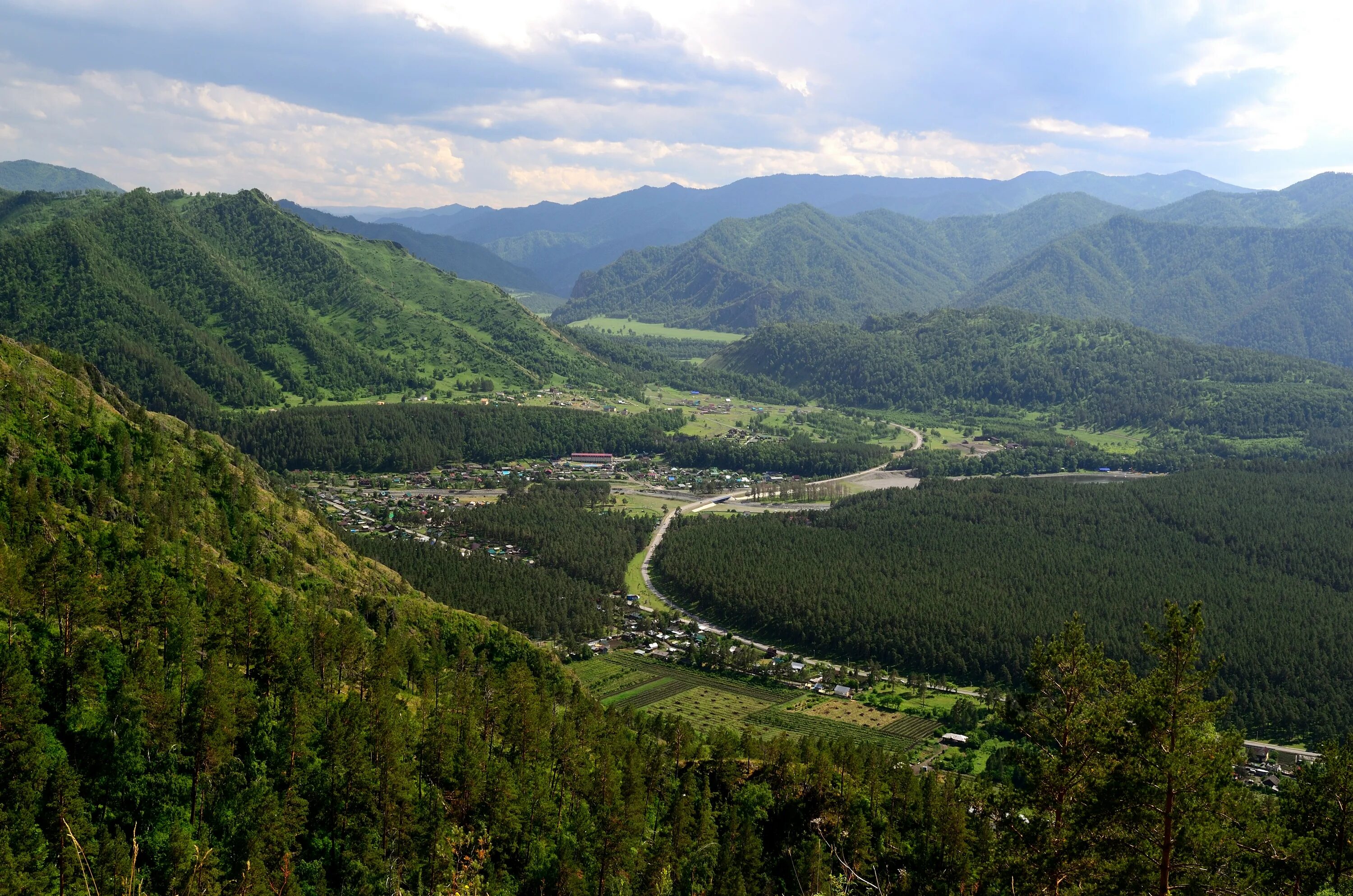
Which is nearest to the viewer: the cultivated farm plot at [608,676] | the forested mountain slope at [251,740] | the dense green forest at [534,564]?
the forested mountain slope at [251,740]

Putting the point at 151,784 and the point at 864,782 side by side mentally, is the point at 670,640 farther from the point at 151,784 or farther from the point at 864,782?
the point at 151,784

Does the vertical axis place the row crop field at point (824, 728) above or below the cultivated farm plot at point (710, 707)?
above

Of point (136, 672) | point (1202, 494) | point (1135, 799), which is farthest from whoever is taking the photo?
point (1202, 494)

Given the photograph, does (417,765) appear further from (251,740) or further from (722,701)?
(722,701)

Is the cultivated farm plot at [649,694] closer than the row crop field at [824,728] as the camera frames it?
No

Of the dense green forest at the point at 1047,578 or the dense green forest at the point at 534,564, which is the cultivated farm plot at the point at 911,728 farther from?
the dense green forest at the point at 534,564

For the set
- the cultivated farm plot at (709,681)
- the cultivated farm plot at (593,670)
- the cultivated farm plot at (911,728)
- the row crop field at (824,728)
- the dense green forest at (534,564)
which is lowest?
the cultivated farm plot at (709,681)

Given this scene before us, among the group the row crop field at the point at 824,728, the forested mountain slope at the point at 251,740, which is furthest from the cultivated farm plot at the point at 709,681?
the forested mountain slope at the point at 251,740

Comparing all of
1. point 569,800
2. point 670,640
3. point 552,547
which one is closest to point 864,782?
point 569,800
